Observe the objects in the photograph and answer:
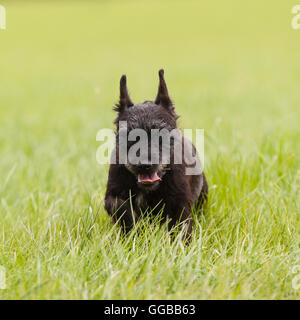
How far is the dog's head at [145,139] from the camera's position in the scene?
12.4 ft

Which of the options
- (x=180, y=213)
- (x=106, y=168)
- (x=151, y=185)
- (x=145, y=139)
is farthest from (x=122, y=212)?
(x=106, y=168)

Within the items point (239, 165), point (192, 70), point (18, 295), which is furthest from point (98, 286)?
point (192, 70)

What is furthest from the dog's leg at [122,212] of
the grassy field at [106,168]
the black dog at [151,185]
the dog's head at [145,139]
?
the dog's head at [145,139]

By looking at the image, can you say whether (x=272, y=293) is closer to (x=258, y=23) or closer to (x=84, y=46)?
(x=84, y=46)

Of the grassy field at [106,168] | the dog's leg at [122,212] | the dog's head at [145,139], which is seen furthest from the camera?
the dog's leg at [122,212]

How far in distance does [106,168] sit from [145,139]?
168cm

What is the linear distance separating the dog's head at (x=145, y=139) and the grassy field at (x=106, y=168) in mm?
448

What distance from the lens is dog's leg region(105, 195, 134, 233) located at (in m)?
4.11

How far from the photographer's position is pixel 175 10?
110ft

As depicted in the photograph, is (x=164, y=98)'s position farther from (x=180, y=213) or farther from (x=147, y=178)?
(x=180, y=213)

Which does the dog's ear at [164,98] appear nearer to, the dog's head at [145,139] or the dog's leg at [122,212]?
the dog's head at [145,139]

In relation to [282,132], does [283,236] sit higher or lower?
lower

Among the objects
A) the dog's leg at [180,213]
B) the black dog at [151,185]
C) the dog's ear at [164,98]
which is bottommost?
the dog's leg at [180,213]

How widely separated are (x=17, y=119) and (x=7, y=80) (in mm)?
6115
